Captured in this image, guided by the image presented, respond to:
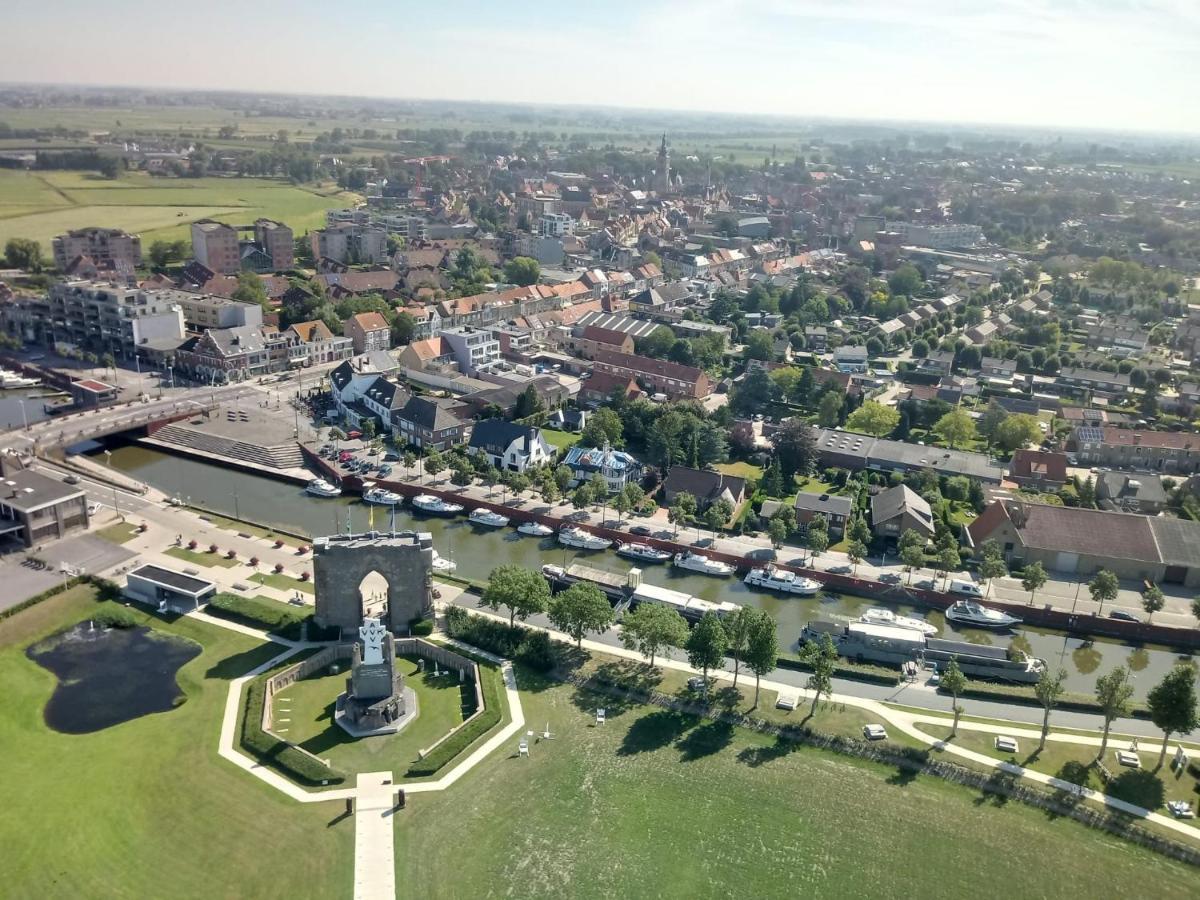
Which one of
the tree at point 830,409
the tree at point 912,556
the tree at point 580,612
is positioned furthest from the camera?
the tree at point 830,409

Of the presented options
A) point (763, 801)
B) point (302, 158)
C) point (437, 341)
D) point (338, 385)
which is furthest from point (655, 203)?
point (763, 801)

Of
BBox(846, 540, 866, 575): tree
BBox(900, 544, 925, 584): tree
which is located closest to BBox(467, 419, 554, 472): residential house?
BBox(846, 540, 866, 575): tree

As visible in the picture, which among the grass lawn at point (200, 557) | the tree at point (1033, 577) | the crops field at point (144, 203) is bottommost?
the grass lawn at point (200, 557)

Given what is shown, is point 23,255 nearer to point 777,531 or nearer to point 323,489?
point 323,489

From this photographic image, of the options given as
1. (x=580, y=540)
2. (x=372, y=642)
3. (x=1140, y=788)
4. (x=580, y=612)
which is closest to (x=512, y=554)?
(x=580, y=540)

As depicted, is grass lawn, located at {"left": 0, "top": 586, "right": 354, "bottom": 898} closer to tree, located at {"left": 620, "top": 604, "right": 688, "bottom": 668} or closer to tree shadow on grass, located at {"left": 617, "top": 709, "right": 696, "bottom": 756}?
tree shadow on grass, located at {"left": 617, "top": 709, "right": 696, "bottom": 756}

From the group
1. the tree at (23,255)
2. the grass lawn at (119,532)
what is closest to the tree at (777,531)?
the grass lawn at (119,532)

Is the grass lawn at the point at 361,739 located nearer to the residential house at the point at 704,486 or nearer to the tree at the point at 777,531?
the tree at the point at 777,531
